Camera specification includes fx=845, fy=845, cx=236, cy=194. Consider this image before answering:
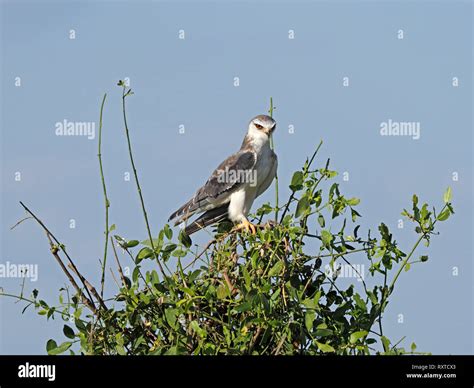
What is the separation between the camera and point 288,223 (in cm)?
343

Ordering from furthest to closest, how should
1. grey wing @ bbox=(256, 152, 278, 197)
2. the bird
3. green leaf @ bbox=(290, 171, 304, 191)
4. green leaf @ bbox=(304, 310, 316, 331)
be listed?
grey wing @ bbox=(256, 152, 278, 197) < the bird < green leaf @ bbox=(290, 171, 304, 191) < green leaf @ bbox=(304, 310, 316, 331)

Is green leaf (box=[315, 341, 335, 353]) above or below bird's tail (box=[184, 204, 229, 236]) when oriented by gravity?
below

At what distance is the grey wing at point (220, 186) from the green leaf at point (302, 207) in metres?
2.38

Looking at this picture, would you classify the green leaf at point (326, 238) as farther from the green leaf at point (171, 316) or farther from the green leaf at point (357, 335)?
the green leaf at point (171, 316)

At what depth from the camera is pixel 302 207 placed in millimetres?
3447

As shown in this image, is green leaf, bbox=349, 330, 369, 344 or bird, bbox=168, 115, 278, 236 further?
bird, bbox=168, 115, 278, 236

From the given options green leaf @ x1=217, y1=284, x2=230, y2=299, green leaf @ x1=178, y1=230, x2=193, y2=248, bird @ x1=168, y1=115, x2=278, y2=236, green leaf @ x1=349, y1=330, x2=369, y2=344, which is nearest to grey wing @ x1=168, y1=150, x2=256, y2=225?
bird @ x1=168, y1=115, x2=278, y2=236

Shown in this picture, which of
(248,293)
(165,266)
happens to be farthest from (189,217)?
(248,293)

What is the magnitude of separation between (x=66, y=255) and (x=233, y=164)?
3.15m

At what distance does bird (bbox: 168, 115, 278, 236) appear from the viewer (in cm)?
606

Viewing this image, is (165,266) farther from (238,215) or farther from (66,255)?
(238,215)

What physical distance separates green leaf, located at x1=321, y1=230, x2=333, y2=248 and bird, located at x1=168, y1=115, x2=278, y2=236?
99.1 inches

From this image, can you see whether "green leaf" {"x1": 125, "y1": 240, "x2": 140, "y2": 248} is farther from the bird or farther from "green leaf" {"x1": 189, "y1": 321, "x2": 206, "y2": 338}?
the bird

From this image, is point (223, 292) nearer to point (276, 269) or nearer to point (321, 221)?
point (276, 269)
